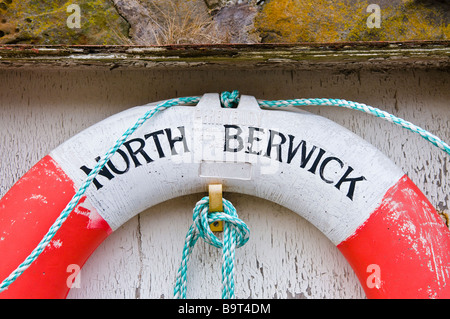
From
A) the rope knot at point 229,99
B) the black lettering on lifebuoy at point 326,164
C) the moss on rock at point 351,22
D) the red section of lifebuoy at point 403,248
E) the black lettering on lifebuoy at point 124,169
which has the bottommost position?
the red section of lifebuoy at point 403,248

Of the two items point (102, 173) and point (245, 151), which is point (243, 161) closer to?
point (245, 151)

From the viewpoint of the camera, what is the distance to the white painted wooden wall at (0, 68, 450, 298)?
96cm

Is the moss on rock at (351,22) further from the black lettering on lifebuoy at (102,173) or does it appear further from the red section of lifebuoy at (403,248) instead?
the black lettering on lifebuoy at (102,173)

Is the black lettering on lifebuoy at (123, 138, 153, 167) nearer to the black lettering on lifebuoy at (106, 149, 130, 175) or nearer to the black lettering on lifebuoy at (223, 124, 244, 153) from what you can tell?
the black lettering on lifebuoy at (106, 149, 130, 175)

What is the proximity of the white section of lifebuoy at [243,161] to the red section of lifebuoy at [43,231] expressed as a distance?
0.12ft

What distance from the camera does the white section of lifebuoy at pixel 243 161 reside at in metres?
0.86

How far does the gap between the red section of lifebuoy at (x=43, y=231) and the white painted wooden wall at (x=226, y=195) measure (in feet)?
0.31

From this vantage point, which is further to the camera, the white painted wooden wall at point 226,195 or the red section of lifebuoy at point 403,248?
the white painted wooden wall at point 226,195

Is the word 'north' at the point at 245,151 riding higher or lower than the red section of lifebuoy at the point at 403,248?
higher

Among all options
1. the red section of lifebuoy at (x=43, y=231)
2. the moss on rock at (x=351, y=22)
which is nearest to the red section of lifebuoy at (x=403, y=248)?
the moss on rock at (x=351, y=22)

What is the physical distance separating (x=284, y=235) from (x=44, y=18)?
76 cm

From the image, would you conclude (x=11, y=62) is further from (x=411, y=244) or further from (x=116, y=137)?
(x=411, y=244)

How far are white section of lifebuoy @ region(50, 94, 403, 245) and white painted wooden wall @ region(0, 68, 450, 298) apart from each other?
4.2 inches

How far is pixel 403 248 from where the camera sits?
83 centimetres
